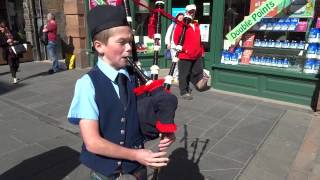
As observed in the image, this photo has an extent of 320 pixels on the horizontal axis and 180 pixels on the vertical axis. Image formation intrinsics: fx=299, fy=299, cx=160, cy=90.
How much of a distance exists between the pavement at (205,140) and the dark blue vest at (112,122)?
1950 millimetres

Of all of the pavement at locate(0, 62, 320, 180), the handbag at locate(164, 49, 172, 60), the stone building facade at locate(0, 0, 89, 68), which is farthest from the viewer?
→ the stone building facade at locate(0, 0, 89, 68)

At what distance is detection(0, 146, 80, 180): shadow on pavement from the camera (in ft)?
11.6

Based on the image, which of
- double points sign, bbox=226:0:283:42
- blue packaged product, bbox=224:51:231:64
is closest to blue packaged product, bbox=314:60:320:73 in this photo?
double points sign, bbox=226:0:283:42

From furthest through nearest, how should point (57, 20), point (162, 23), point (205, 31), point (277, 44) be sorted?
point (57, 20)
point (162, 23)
point (205, 31)
point (277, 44)

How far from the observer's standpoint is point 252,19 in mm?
6453

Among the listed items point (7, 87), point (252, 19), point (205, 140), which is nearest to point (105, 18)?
point (205, 140)

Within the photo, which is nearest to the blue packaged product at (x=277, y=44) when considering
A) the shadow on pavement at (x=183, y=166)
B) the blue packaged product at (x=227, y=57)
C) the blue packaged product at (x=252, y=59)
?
the blue packaged product at (x=252, y=59)

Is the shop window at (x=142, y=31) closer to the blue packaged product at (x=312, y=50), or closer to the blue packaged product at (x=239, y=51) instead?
the blue packaged product at (x=239, y=51)

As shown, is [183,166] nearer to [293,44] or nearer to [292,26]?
[293,44]

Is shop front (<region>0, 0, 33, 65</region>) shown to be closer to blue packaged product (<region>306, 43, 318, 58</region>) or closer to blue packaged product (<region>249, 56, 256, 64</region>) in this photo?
blue packaged product (<region>249, 56, 256, 64</region>)

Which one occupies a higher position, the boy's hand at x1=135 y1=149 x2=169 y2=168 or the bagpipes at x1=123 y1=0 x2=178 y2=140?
the bagpipes at x1=123 y1=0 x2=178 y2=140

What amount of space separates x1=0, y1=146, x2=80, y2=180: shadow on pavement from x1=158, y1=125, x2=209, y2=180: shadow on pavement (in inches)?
46.1

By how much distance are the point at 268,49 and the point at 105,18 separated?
585 centimetres

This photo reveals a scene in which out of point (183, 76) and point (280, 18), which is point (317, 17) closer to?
point (280, 18)
